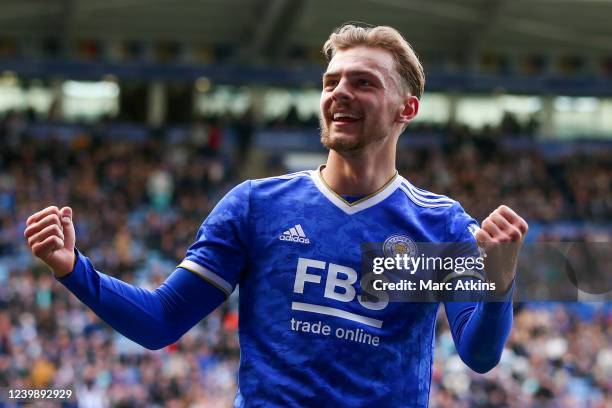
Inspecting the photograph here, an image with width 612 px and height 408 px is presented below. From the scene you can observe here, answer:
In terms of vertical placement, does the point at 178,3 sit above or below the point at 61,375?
above

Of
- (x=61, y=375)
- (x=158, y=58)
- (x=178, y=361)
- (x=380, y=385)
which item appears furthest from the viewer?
(x=158, y=58)

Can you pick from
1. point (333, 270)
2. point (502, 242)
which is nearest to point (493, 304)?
point (502, 242)

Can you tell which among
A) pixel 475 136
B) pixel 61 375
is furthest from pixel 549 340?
pixel 475 136

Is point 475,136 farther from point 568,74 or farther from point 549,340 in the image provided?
point 549,340

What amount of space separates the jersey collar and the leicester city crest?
135 millimetres

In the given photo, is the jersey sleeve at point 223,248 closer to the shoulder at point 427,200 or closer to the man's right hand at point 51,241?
the man's right hand at point 51,241

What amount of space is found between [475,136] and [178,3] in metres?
7.61

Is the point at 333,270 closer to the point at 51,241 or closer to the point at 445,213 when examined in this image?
the point at 445,213

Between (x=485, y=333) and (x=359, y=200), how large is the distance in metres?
0.56

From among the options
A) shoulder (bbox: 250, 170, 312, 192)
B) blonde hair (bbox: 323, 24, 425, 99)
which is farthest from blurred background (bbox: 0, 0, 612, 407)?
blonde hair (bbox: 323, 24, 425, 99)

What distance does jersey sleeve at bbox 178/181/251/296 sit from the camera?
3.20 meters

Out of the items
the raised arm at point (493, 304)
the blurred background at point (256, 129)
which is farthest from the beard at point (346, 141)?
the blurred background at point (256, 129)

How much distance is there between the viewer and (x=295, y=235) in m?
3.21

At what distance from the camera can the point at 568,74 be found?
29312mm
